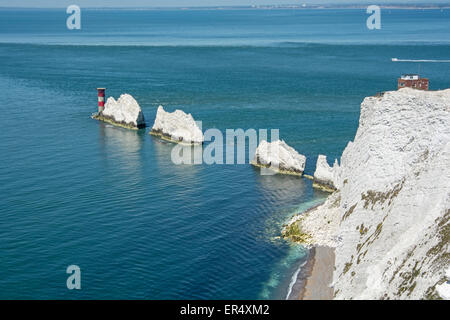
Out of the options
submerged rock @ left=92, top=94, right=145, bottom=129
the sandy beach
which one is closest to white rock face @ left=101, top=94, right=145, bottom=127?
submerged rock @ left=92, top=94, right=145, bottom=129

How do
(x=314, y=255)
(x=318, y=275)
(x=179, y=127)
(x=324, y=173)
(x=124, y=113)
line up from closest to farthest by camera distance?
(x=318, y=275) < (x=314, y=255) < (x=324, y=173) < (x=179, y=127) < (x=124, y=113)

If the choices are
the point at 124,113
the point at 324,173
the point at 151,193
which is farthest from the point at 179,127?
the point at 324,173

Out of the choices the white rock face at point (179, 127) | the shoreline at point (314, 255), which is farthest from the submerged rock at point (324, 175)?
the white rock face at point (179, 127)

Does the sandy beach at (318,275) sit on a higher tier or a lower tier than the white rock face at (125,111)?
lower

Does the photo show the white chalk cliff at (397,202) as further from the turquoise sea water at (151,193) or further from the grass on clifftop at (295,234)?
the turquoise sea water at (151,193)

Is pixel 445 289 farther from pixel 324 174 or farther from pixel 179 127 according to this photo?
pixel 179 127
